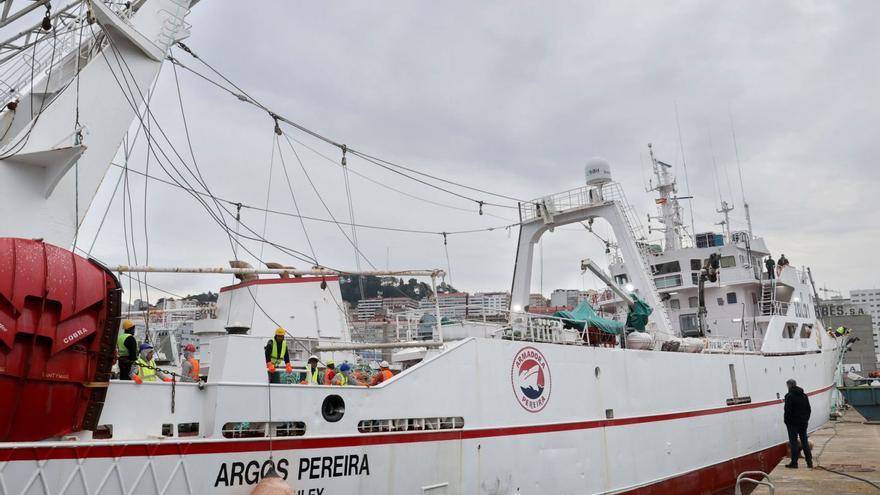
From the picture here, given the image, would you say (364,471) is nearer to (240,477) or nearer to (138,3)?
(240,477)

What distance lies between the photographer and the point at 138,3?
383 inches

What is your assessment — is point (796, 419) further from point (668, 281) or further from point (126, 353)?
point (126, 353)

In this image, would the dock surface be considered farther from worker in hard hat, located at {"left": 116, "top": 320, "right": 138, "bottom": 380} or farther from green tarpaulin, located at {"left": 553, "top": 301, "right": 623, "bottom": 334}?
worker in hard hat, located at {"left": 116, "top": 320, "right": 138, "bottom": 380}

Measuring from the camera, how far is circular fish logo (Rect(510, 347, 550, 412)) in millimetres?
10258

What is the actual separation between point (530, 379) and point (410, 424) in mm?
2801

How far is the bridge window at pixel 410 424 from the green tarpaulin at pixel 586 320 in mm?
4629

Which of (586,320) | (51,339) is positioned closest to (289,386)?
(51,339)

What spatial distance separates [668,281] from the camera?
22078 mm

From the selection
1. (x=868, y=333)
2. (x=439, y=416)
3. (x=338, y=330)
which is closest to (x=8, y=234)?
(x=439, y=416)

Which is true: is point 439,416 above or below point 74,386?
below

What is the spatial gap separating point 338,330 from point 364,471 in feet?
33.1

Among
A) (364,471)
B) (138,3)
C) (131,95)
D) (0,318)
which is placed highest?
(138,3)

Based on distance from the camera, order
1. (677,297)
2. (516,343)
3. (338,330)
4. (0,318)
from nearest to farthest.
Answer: (0,318), (516,343), (338,330), (677,297)

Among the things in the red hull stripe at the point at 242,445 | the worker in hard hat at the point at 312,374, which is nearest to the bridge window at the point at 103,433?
the red hull stripe at the point at 242,445
